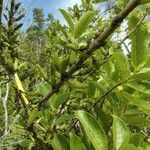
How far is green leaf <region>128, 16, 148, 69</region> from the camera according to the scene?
1.19 meters

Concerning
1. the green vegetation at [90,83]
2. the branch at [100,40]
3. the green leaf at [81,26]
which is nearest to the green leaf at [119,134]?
the green vegetation at [90,83]

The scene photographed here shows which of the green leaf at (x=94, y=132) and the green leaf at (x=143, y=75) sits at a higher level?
the green leaf at (x=143, y=75)

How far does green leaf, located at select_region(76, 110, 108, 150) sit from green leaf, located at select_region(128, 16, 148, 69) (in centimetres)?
22

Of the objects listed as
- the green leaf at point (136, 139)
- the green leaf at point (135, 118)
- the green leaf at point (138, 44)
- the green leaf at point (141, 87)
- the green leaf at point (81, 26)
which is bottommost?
the green leaf at point (136, 139)

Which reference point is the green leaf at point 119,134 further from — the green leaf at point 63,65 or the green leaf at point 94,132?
the green leaf at point 63,65

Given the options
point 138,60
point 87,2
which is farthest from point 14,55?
point 87,2

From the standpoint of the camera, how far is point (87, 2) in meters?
3.28

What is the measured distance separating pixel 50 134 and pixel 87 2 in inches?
79.3

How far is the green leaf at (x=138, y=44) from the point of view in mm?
1189

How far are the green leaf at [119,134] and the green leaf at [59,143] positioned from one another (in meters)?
0.21

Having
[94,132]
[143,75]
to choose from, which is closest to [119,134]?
[94,132]

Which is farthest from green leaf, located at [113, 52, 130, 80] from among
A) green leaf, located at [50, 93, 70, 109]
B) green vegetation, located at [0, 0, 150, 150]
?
green leaf, located at [50, 93, 70, 109]

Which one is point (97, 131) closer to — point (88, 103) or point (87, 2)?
point (88, 103)

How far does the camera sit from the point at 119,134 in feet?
3.43
